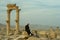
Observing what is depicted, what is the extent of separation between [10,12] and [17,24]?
2891 millimetres

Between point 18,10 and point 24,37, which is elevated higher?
point 18,10

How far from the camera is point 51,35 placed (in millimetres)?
28141

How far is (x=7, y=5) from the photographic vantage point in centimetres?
3891

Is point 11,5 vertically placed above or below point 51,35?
A: above

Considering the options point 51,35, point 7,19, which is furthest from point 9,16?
point 51,35

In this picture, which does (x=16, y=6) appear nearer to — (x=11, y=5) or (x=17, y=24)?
(x=11, y=5)

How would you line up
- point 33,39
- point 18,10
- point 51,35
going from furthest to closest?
point 18,10 < point 51,35 < point 33,39

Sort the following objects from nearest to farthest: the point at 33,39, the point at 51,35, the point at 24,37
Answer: the point at 33,39 < the point at 24,37 < the point at 51,35

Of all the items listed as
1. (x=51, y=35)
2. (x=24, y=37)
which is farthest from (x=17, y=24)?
(x=24, y=37)

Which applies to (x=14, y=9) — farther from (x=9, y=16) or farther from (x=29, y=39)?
(x=29, y=39)

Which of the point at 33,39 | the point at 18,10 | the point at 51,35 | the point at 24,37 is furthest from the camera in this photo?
the point at 18,10

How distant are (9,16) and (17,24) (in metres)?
→ 2.35

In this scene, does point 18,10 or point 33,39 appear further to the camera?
point 18,10

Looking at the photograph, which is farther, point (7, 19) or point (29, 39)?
point (7, 19)
